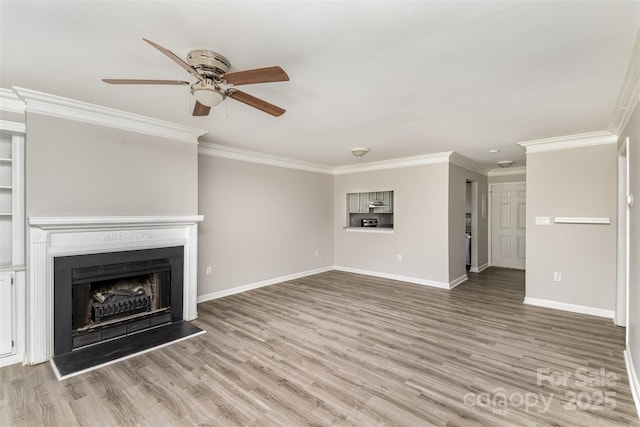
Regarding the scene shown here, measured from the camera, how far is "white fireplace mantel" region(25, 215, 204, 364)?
263 cm

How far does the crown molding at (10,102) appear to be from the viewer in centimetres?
258

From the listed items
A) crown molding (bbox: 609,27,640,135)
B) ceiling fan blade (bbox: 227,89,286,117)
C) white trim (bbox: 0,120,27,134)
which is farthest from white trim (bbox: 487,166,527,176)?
white trim (bbox: 0,120,27,134)

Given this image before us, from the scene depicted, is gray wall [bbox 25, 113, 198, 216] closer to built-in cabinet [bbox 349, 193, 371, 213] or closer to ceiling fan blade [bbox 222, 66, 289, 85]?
ceiling fan blade [bbox 222, 66, 289, 85]

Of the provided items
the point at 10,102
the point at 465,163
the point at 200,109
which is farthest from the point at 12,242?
the point at 465,163

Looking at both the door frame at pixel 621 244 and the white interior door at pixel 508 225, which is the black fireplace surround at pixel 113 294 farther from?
the white interior door at pixel 508 225

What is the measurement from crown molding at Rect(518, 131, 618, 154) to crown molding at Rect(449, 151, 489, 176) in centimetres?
105

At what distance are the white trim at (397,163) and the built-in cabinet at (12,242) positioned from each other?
513cm

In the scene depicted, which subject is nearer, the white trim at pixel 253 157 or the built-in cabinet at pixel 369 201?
the white trim at pixel 253 157

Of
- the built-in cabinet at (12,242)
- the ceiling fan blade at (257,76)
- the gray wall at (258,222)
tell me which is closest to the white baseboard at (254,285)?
the gray wall at (258,222)

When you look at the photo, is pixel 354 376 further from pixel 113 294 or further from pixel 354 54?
pixel 113 294

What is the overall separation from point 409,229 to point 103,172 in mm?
4822

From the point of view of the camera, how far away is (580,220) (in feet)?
13.0

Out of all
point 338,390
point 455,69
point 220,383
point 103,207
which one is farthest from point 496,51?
point 103,207

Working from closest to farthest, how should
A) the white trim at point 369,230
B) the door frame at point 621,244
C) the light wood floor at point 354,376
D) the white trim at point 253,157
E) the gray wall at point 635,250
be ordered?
the light wood floor at point 354,376
the gray wall at point 635,250
the door frame at point 621,244
the white trim at point 253,157
the white trim at point 369,230
